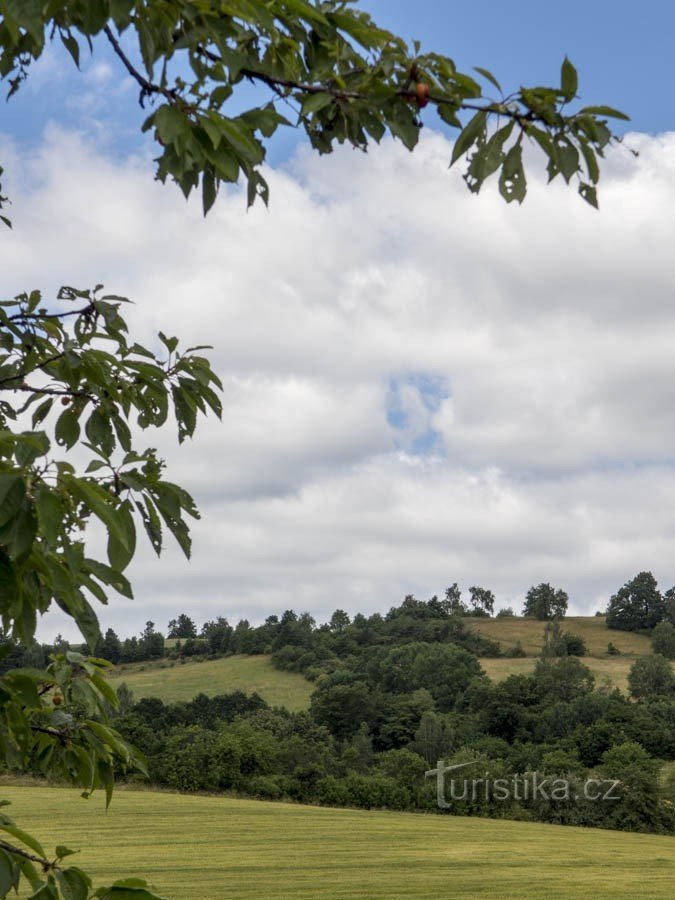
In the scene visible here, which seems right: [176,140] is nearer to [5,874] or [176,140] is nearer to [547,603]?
[5,874]

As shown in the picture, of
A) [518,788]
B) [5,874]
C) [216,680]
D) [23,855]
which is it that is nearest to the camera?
[5,874]

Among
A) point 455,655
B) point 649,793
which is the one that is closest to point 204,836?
point 649,793

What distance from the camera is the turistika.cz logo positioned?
31422mm

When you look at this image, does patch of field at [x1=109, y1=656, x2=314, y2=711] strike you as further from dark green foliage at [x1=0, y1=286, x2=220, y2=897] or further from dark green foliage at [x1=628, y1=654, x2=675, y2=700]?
dark green foliage at [x1=0, y1=286, x2=220, y2=897]

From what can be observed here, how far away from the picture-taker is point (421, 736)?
38500 mm

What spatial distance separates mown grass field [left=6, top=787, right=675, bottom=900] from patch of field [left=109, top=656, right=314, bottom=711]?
881 inches

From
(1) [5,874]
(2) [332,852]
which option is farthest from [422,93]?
(2) [332,852]

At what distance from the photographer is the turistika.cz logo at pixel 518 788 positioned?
1237 inches

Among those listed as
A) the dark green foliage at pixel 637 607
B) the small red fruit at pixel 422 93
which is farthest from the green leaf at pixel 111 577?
the dark green foliage at pixel 637 607

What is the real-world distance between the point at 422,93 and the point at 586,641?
79992 mm

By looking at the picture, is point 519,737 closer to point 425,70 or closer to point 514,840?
point 514,840

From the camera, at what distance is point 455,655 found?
58.5 m

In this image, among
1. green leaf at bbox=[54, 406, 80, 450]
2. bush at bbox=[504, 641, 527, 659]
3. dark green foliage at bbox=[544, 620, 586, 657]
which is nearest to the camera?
green leaf at bbox=[54, 406, 80, 450]

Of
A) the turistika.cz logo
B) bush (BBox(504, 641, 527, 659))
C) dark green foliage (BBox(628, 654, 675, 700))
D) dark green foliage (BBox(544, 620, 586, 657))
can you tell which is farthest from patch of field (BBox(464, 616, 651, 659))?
the turistika.cz logo
